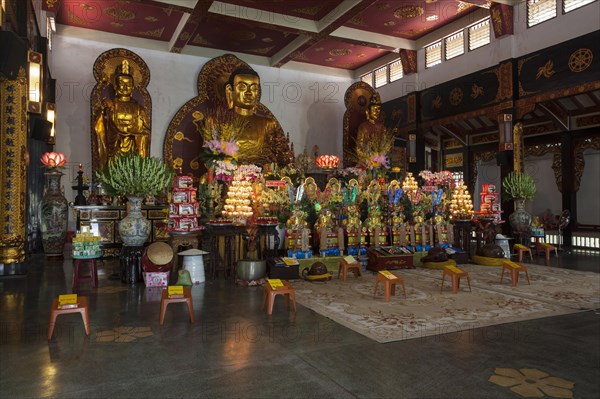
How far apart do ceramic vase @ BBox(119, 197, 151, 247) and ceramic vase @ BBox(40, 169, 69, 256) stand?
317cm

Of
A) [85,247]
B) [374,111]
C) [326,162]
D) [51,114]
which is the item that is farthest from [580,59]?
[51,114]

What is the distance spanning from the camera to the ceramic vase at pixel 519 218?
8906 millimetres

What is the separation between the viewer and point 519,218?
29.4 feet

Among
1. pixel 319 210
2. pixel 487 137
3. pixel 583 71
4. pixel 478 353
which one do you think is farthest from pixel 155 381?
pixel 487 137

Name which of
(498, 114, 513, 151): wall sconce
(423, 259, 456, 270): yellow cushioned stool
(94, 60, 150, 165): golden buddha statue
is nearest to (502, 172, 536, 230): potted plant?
(498, 114, 513, 151): wall sconce

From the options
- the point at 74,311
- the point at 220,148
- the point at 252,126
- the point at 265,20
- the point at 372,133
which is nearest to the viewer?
the point at 74,311

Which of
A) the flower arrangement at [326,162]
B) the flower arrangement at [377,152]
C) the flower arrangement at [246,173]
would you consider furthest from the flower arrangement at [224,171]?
the flower arrangement at [377,152]

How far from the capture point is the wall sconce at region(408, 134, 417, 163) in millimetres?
12023

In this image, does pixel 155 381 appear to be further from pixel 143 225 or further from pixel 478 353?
pixel 143 225

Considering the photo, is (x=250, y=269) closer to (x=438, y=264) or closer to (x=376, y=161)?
(x=438, y=264)

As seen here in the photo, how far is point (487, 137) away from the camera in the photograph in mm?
12875

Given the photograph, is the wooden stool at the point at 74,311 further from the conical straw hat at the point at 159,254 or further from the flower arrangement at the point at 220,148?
the flower arrangement at the point at 220,148

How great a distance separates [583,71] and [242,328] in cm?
766

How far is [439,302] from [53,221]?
6.75 metres
